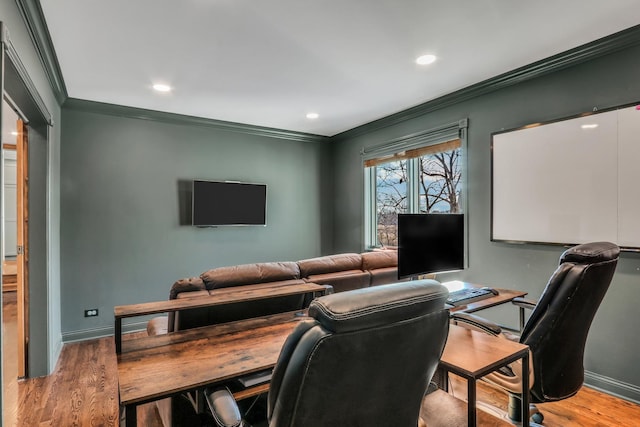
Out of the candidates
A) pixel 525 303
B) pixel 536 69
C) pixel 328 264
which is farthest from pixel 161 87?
pixel 525 303

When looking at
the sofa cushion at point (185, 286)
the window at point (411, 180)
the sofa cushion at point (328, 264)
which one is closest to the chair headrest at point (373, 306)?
the sofa cushion at point (185, 286)

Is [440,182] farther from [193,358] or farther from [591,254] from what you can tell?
[193,358]

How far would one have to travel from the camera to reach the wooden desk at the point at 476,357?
1279 millimetres

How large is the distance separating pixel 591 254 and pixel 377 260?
1.54m

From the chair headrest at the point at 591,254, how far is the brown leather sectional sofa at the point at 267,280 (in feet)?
4.52

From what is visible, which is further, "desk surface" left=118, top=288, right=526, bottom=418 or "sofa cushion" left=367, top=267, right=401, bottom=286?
"sofa cushion" left=367, top=267, right=401, bottom=286

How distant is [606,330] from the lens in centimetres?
248

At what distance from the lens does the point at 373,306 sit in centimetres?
79

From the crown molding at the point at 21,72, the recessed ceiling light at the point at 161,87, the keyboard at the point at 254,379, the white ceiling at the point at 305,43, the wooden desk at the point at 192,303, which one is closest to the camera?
the keyboard at the point at 254,379

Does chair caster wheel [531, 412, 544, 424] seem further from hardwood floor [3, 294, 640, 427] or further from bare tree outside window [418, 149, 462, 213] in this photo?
bare tree outside window [418, 149, 462, 213]

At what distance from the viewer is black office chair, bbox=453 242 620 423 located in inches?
62.0

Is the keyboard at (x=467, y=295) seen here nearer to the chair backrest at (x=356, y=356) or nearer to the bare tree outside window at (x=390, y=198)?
the chair backrest at (x=356, y=356)

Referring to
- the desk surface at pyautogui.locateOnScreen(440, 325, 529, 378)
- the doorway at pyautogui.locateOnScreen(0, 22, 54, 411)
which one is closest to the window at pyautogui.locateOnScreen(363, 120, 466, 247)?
the desk surface at pyautogui.locateOnScreen(440, 325, 529, 378)

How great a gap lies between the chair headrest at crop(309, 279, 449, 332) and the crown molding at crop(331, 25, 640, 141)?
2.65 meters
